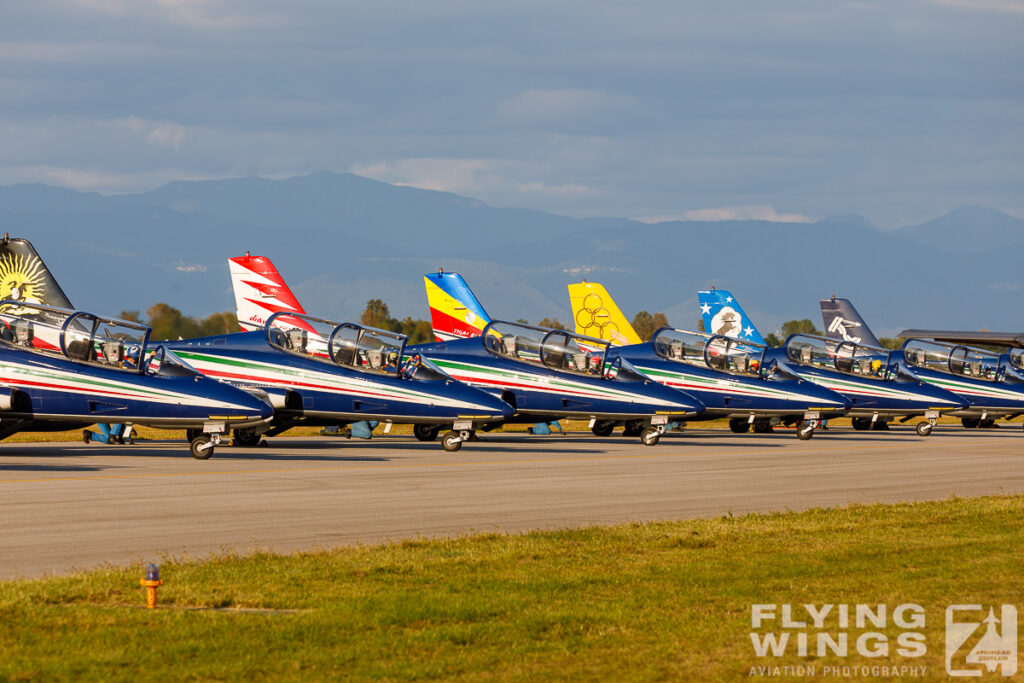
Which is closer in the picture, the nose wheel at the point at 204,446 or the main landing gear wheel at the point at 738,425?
the nose wheel at the point at 204,446

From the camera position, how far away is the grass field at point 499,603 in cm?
777

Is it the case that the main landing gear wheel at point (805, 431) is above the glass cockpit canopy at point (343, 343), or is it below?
below

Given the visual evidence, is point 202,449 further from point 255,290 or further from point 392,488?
point 255,290

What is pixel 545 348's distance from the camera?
106 ft

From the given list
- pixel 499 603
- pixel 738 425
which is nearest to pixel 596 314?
pixel 738 425

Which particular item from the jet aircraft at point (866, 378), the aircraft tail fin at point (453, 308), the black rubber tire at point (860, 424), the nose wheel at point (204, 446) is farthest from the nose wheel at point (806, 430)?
the nose wheel at point (204, 446)

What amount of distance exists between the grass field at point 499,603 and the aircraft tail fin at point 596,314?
110ft

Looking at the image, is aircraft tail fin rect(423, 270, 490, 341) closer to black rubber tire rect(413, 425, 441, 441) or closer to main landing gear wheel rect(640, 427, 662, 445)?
black rubber tire rect(413, 425, 441, 441)

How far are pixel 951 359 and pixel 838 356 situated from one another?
593 cm

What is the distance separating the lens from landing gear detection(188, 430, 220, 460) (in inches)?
968

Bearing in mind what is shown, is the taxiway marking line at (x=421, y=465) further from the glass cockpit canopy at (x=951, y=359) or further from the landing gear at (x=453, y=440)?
the glass cockpit canopy at (x=951, y=359)

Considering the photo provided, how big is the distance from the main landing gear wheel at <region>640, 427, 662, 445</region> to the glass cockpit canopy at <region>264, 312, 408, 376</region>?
734cm

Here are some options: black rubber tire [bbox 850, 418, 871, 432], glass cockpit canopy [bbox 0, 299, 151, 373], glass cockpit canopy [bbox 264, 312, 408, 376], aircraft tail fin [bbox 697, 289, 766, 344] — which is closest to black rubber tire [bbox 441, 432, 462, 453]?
glass cockpit canopy [bbox 264, 312, 408, 376]

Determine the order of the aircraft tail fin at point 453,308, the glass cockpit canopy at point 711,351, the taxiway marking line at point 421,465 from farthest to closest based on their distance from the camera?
1. the aircraft tail fin at point 453,308
2. the glass cockpit canopy at point 711,351
3. the taxiway marking line at point 421,465
